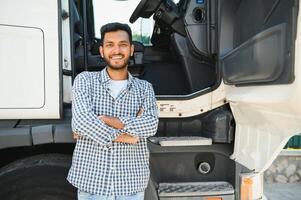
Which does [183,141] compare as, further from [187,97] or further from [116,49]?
[116,49]

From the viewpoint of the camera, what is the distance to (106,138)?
79.6 inches

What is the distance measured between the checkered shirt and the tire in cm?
34

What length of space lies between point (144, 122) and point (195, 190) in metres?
0.82

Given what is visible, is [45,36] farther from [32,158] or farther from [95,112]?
[32,158]

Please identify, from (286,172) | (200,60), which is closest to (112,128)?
(200,60)

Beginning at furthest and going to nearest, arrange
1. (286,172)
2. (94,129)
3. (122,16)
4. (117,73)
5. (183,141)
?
(286,172) → (122,16) → (183,141) → (117,73) → (94,129)

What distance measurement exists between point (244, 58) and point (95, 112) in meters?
0.88

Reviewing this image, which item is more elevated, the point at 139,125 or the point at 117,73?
the point at 117,73

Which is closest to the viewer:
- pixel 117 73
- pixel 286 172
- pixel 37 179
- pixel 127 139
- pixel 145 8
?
pixel 127 139

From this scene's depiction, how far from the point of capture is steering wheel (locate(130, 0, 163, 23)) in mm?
3128

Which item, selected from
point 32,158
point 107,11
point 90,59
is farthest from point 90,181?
point 107,11

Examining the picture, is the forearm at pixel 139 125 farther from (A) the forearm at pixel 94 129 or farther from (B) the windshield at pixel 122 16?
(B) the windshield at pixel 122 16

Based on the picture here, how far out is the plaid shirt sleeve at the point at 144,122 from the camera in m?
2.09

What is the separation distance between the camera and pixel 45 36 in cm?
230
